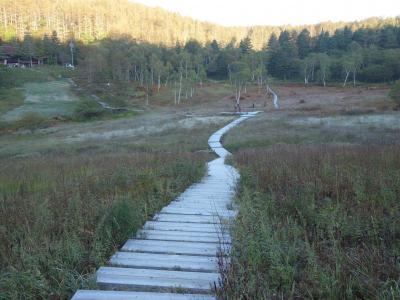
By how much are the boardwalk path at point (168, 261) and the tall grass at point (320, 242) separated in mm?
323

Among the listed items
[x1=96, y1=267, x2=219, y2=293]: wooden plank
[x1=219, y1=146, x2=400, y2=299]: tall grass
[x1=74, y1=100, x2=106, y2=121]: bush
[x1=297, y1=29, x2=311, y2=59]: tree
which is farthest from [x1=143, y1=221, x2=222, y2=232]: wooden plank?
[x1=297, y1=29, x2=311, y2=59]: tree

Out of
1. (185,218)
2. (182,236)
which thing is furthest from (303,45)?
(182,236)

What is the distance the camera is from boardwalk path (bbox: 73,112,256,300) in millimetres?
3064

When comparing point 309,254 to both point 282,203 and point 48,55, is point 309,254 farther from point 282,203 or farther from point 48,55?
point 48,55

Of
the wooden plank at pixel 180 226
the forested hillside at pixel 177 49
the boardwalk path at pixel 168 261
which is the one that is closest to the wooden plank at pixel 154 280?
the boardwalk path at pixel 168 261

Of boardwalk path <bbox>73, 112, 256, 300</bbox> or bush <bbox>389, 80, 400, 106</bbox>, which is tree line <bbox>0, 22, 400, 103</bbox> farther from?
boardwalk path <bbox>73, 112, 256, 300</bbox>

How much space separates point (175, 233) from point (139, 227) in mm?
499

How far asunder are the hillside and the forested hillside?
1.36 feet

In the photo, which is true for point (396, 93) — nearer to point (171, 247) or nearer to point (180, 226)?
point (180, 226)

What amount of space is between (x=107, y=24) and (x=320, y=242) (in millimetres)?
151370

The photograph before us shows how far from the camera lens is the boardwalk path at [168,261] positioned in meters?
3.06

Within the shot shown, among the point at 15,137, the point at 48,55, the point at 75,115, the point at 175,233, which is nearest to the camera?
the point at 175,233

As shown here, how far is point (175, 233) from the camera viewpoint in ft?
15.8

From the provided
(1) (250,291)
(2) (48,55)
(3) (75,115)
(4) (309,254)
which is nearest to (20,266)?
(1) (250,291)
